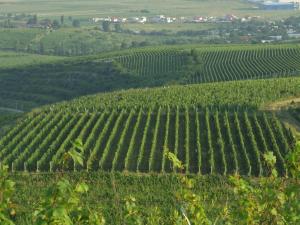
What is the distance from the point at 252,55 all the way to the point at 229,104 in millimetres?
46843

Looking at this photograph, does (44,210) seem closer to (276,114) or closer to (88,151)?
(88,151)

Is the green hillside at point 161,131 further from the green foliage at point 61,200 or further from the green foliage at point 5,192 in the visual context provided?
the green foliage at point 61,200

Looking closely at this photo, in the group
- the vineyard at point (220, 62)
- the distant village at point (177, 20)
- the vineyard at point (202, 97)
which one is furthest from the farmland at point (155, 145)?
the distant village at point (177, 20)

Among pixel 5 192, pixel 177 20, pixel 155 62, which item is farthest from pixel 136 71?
→ pixel 177 20

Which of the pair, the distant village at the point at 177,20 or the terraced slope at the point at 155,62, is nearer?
the terraced slope at the point at 155,62

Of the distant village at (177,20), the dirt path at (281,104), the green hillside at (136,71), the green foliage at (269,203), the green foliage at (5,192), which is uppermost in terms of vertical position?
the green foliage at (5,192)

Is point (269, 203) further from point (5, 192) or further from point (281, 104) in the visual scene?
point (281, 104)

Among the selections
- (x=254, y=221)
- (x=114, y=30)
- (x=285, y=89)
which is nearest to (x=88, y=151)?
(x=285, y=89)

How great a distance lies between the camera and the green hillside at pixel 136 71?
7425 cm

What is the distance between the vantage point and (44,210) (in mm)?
7738

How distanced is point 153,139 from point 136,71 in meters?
50.3

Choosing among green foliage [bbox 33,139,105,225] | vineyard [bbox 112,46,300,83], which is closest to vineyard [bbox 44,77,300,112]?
vineyard [bbox 112,46,300,83]

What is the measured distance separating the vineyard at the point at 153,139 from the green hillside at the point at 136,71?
94.6ft

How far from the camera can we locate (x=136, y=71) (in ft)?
281
